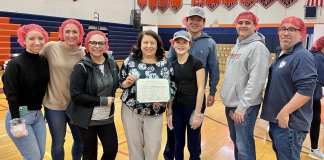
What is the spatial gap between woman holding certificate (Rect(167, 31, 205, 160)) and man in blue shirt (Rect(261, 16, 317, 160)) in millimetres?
710

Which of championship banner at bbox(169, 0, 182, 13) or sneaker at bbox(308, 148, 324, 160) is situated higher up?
championship banner at bbox(169, 0, 182, 13)

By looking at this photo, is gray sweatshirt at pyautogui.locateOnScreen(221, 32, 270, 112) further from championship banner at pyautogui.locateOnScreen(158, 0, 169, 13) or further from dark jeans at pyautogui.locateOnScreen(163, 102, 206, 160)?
championship banner at pyautogui.locateOnScreen(158, 0, 169, 13)

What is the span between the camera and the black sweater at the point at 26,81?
96.4 inches

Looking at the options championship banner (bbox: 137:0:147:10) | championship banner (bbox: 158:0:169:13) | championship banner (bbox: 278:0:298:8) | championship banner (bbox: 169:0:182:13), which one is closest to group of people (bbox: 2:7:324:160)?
championship banner (bbox: 278:0:298:8)

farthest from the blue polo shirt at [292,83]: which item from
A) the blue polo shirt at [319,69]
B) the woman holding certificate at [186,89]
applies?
the blue polo shirt at [319,69]

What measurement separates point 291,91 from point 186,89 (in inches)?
39.2

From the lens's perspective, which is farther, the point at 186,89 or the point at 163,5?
the point at 163,5

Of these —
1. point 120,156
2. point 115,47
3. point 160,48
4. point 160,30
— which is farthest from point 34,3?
point 160,48

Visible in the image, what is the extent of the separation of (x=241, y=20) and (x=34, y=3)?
444 inches

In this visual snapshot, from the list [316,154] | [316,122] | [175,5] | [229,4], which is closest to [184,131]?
[316,122]

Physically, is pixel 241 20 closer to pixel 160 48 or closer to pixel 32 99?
pixel 160 48

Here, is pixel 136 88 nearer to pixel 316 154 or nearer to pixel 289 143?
pixel 289 143

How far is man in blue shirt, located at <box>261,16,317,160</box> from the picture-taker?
90.0 inches

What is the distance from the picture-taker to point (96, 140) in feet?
8.93
